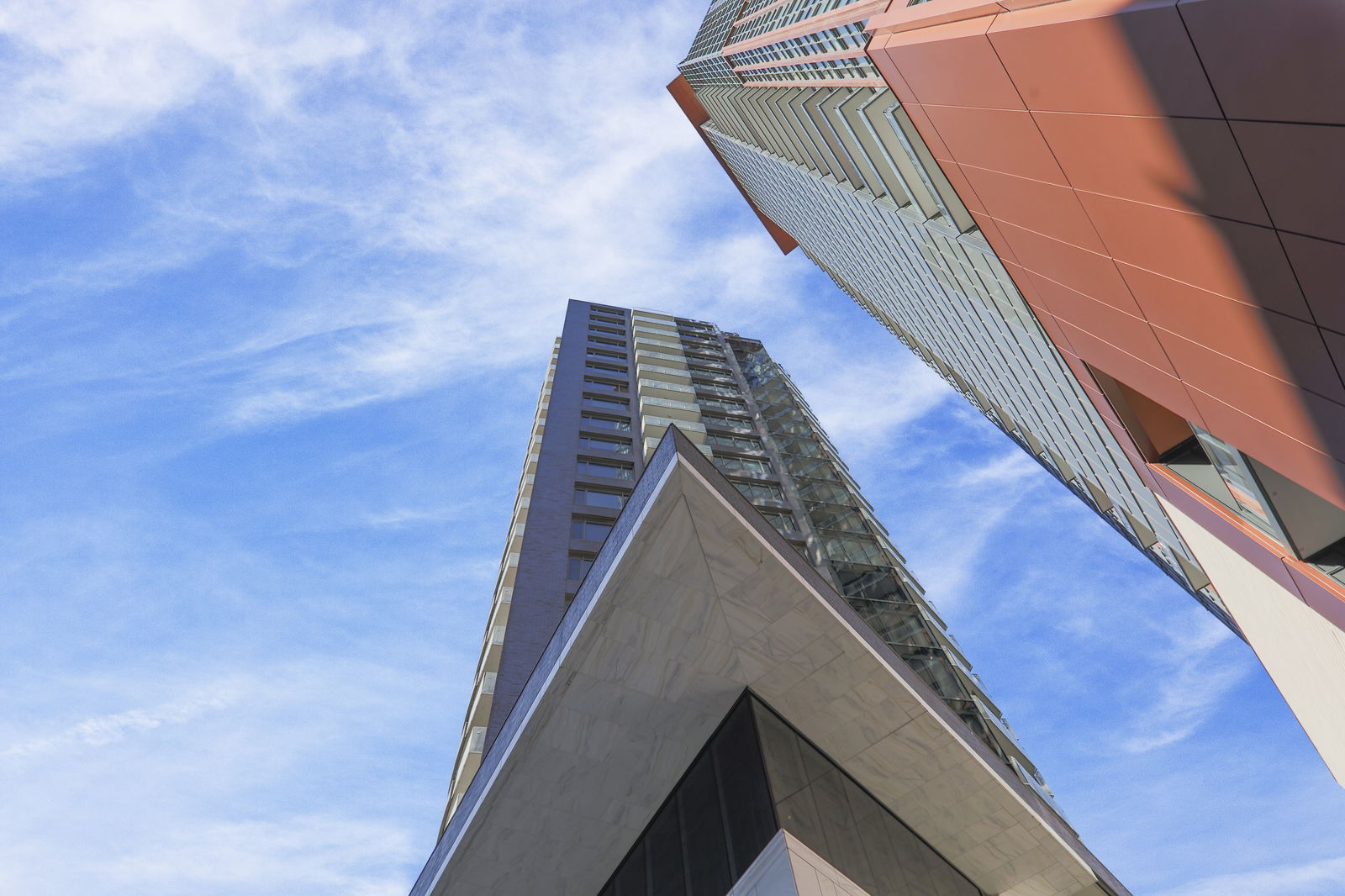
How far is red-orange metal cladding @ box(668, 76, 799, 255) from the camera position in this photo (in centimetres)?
10594

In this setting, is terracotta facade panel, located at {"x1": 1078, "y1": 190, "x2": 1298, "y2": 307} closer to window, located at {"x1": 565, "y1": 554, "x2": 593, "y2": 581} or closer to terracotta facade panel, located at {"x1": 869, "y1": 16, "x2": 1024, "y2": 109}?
terracotta facade panel, located at {"x1": 869, "y1": 16, "x2": 1024, "y2": 109}

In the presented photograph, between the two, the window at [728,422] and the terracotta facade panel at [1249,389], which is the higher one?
the window at [728,422]

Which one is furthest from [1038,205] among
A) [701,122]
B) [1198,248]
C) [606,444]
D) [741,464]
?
[701,122]

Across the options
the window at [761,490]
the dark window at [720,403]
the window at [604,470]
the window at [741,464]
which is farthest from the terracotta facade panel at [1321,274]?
the dark window at [720,403]

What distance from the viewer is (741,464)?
43.8m

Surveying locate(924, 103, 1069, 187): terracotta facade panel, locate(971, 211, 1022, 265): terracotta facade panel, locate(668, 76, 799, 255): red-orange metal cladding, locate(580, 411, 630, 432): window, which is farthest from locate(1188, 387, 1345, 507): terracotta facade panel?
locate(668, 76, 799, 255): red-orange metal cladding

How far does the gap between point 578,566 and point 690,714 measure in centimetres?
2120

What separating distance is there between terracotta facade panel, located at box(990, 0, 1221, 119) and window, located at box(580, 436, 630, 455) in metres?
35.5

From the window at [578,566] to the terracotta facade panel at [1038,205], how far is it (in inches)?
960

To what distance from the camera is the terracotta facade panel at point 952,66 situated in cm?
1078

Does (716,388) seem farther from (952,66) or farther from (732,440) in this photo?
(952,66)

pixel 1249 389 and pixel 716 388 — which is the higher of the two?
pixel 716 388

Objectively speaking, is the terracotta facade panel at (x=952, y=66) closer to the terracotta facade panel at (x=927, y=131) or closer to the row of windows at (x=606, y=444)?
Answer: the terracotta facade panel at (x=927, y=131)

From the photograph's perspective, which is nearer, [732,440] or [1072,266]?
[1072,266]
